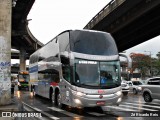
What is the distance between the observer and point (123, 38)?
4100 cm

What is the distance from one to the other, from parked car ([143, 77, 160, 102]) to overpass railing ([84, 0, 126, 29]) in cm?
1073

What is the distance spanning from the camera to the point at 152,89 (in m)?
19.5

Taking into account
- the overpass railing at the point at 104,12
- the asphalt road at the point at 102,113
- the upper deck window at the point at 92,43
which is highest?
the overpass railing at the point at 104,12

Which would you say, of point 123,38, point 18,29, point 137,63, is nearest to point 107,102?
point 123,38

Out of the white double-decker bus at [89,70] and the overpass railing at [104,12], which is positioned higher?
the overpass railing at [104,12]

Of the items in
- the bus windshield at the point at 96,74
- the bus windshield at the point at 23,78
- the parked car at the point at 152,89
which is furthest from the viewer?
the bus windshield at the point at 23,78

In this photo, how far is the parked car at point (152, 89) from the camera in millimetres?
19014

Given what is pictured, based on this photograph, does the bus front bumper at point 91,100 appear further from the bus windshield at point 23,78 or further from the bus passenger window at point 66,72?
the bus windshield at point 23,78

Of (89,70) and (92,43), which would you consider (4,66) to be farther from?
(92,43)

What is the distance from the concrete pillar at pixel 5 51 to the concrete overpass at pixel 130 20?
1643 centimetres

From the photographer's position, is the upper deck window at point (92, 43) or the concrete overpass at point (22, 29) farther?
the concrete overpass at point (22, 29)

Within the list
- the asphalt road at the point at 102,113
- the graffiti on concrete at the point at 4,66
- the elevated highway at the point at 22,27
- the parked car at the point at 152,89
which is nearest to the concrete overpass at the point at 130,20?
the parked car at the point at 152,89

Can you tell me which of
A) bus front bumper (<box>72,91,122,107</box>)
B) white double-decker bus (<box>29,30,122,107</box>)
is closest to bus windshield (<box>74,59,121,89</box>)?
white double-decker bus (<box>29,30,122,107</box>)

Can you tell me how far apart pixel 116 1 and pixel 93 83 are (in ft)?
59.7
